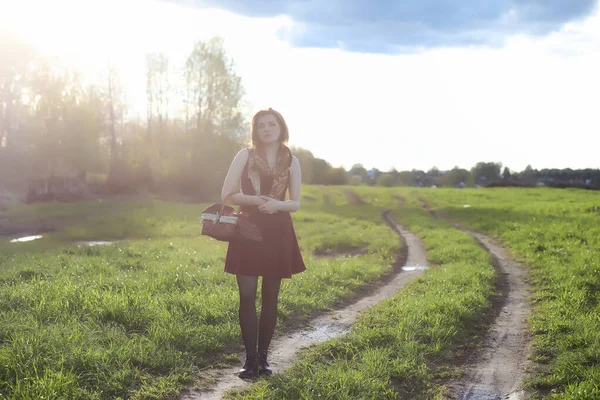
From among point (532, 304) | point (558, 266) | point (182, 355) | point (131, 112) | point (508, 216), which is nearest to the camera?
point (182, 355)

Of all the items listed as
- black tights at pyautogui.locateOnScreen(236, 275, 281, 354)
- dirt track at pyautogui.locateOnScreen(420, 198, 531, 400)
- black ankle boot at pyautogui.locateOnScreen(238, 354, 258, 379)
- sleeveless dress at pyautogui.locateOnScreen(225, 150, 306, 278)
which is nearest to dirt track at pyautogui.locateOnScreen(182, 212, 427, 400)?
black ankle boot at pyautogui.locateOnScreen(238, 354, 258, 379)

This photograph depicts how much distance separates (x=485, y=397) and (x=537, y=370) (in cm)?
105

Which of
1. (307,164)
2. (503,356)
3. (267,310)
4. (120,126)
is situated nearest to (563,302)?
(503,356)

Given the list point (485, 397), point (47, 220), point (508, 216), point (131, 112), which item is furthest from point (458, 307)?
point (131, 112)

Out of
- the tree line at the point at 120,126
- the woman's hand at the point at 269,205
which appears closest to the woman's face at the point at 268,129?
the woman's hand at the point at 269,205

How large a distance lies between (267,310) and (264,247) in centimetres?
77

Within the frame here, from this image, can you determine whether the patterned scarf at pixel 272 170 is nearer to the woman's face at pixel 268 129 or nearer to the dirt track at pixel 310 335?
the woman's face at pixel 268 129

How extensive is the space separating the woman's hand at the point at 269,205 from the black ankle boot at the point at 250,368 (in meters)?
1.58

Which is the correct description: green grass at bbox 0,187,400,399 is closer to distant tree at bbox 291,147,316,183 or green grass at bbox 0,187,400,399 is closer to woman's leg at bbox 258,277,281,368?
woman's leg at bbox 258,277,281,368

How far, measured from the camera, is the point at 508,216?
24422 millimetres

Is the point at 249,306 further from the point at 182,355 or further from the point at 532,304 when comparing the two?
the point at 532,304

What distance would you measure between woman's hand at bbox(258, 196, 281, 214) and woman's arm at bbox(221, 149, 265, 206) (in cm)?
4

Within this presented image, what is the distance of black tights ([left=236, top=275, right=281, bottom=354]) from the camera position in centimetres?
533

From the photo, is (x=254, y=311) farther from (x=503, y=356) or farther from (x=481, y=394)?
(x=503, y=356)
